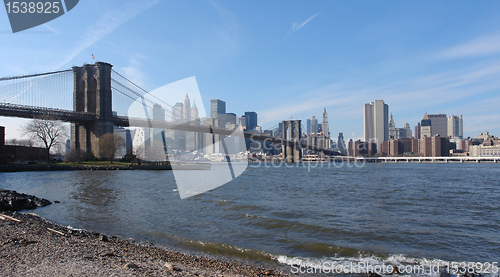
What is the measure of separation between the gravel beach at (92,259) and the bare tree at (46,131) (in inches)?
1392

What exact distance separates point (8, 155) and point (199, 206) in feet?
112

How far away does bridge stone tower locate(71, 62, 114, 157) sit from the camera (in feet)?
131

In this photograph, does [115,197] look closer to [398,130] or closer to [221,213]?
[221,213]

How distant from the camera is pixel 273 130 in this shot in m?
90.9

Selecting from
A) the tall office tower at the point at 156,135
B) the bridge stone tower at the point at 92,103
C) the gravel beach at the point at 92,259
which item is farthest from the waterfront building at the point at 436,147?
the gravel beach at the point at 92,259

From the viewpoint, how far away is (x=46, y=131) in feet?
118

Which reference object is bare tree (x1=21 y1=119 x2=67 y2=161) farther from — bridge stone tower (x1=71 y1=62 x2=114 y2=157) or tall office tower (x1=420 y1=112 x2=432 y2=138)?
tall office tower (x1=420 y1=112 x2=432 y2=138)

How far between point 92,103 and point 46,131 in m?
7.63

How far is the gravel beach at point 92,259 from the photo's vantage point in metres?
4.00

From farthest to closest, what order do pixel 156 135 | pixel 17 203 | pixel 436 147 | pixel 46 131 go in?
pixel 436 147 < pixel 156 135 < pixel 46 131 < pixel 17 203

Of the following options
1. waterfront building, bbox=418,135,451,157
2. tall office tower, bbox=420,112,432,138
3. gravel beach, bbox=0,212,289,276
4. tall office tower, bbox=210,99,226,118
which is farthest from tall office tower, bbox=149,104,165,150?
tall office tower, bbox=420,112,432,138

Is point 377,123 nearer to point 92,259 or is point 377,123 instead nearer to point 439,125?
point 439,125

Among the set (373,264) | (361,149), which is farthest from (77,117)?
(361,149)

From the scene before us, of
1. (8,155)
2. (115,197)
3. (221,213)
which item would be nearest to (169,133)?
(8,155)
